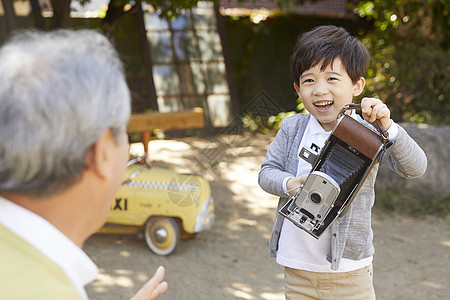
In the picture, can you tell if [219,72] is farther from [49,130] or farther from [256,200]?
[49,130]

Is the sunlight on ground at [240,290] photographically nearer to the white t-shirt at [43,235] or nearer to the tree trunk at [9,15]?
the white t-shirt at [43,235]

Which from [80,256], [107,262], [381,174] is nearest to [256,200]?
[381,174]

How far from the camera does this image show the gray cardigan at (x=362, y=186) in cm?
190

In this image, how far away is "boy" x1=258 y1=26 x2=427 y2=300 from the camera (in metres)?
1.94

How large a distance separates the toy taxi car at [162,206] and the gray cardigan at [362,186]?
6.57 ft

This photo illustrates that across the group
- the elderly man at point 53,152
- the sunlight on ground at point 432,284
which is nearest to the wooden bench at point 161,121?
the sunlight on ground at point 432,284

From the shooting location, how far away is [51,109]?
34.2 inches

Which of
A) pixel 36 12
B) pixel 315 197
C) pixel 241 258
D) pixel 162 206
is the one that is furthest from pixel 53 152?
pixel 36 12

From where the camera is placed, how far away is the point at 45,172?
2.98ft

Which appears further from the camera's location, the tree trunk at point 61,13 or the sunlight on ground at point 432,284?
the tree trunk at point 61,13

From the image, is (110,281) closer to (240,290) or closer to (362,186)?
(240,290)

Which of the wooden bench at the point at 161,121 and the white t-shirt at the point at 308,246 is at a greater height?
the white t-shirt at the point at 308,246

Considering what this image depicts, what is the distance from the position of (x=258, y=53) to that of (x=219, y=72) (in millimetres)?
1483

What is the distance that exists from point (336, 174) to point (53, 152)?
1124mm
